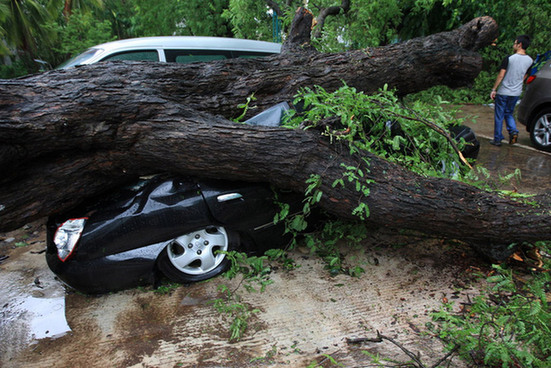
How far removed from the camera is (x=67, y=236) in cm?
282

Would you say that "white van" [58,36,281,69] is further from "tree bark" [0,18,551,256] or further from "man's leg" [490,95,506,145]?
"man's leg" [490,95,506,145]

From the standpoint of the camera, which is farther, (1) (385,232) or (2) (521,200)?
(1) (385,232)

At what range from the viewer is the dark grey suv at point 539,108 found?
6195 millimetres

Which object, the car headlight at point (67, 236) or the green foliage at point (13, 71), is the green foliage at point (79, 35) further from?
the car headlight at point (67, 236)

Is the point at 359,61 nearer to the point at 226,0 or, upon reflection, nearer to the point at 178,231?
the point at 178,231

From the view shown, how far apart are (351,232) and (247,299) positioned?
1.20 meters

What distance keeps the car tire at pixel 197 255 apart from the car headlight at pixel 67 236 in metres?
0.65

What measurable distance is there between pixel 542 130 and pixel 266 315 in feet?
20.6

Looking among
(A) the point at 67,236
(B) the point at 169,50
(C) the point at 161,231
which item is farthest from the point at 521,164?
(A) the point at 67,236

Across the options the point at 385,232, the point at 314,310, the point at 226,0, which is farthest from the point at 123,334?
the point at 226,0

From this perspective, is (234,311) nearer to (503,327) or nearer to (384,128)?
(503,327)

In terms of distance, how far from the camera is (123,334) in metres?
2.59

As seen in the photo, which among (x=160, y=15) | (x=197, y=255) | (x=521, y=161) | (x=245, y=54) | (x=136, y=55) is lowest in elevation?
(x=521, y=161)

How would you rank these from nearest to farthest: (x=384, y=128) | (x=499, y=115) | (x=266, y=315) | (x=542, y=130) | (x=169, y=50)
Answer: (x=266, y=315), (x=384, y=128), (x=169, y=50), (x=542, y=130), (x=499, y=115)
